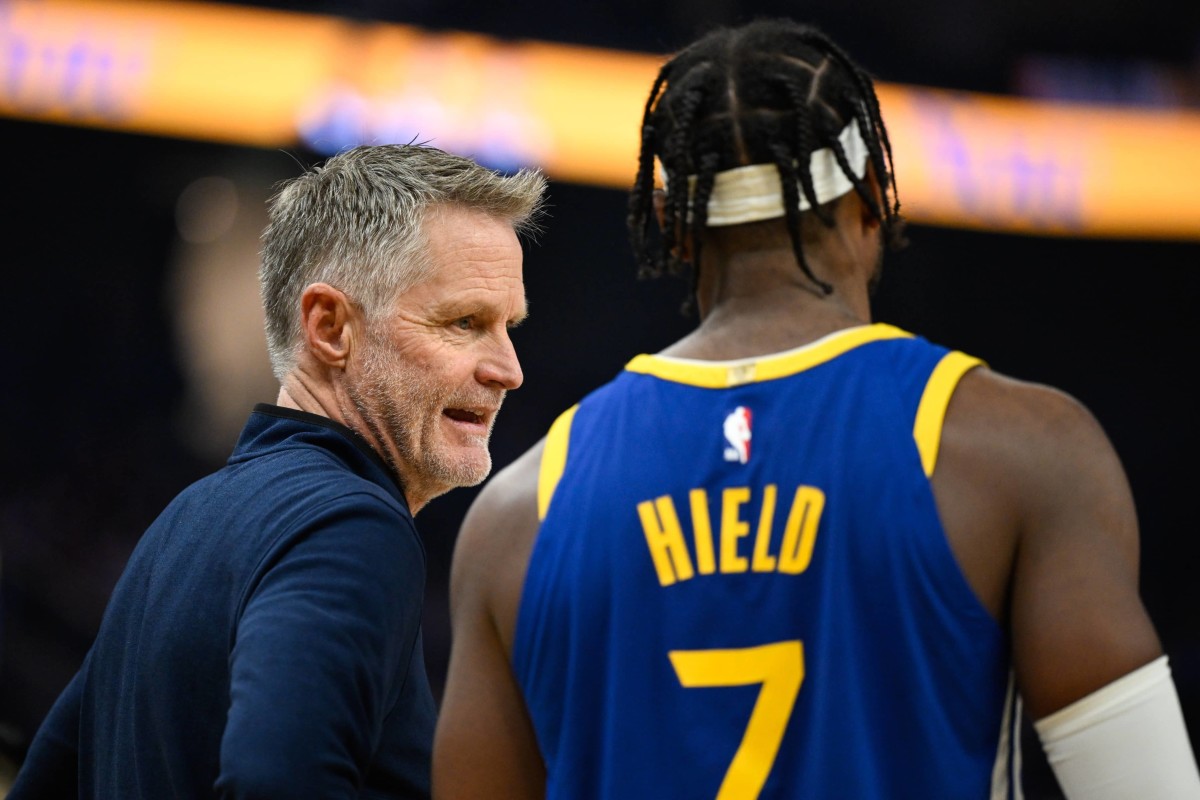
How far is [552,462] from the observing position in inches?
57.4

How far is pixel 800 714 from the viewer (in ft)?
4.31

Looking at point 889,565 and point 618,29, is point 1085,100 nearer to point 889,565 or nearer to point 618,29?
point 618,29

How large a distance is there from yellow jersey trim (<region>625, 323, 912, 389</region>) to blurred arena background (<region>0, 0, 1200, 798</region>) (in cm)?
611

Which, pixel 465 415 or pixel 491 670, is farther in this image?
pixel 465 415

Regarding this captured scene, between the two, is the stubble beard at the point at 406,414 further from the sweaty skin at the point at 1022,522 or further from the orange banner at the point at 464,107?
the orange banner at the point at 464,107

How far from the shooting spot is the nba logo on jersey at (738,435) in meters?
1.36

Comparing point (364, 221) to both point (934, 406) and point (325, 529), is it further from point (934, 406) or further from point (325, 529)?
point (934, 406)

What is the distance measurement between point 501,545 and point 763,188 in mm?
460

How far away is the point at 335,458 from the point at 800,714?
2.40ft

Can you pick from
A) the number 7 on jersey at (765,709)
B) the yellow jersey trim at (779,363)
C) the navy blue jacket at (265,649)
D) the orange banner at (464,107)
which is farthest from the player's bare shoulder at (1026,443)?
the orange banner at (464,107)

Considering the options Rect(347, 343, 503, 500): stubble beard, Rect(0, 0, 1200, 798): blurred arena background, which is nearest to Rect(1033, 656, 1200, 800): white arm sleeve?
Rect(347, 343, 503, 500): stubble beard

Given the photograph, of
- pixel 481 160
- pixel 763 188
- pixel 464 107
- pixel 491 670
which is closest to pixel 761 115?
pixel 763 188

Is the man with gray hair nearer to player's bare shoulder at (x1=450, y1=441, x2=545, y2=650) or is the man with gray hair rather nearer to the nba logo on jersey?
player's bare shoulder at (x1=450, y1=441, x2=545, y2=650)

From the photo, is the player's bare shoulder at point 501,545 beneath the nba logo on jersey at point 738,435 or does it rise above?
beneath
